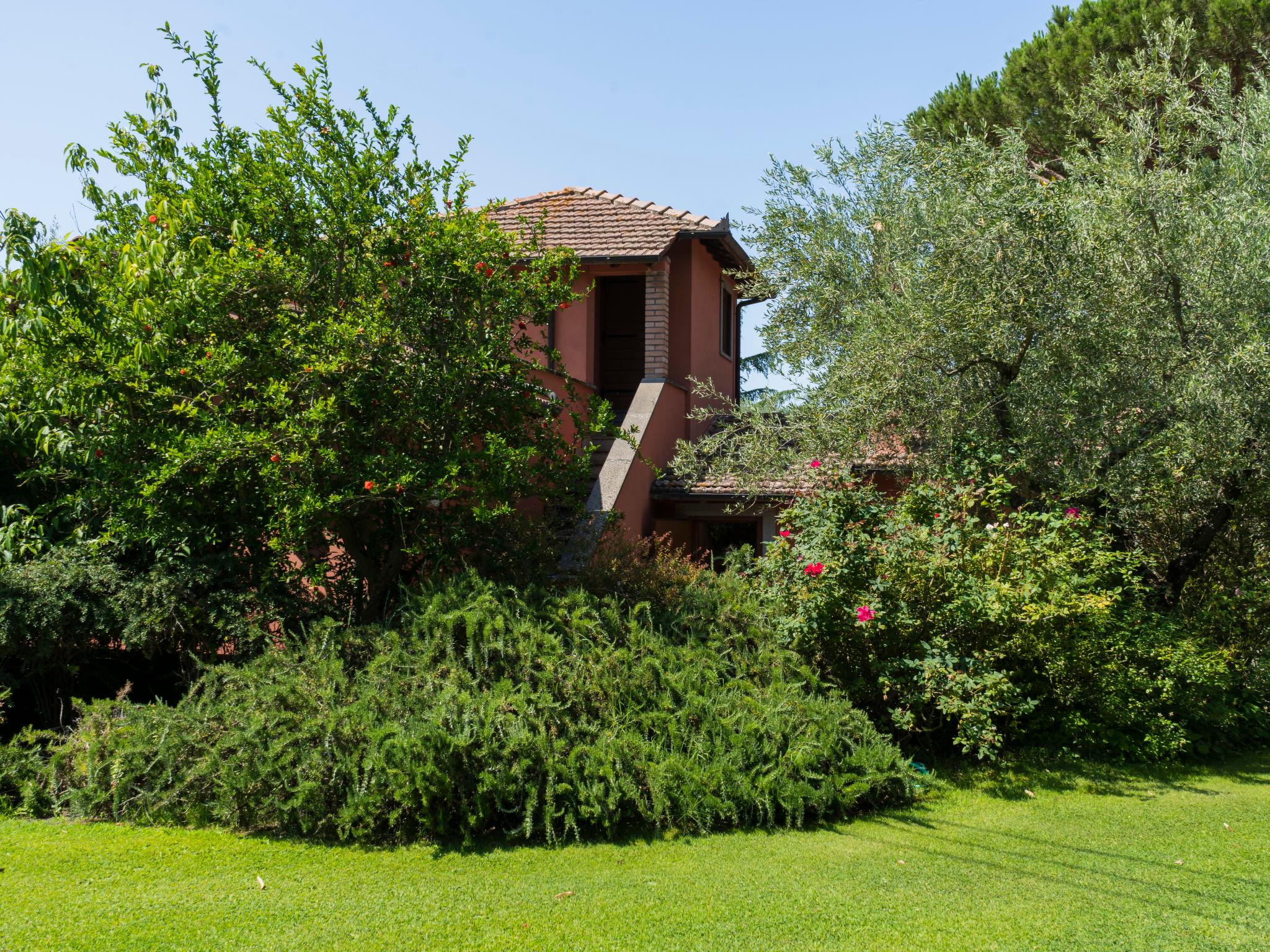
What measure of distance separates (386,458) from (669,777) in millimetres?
3259

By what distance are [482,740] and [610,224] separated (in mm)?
9498

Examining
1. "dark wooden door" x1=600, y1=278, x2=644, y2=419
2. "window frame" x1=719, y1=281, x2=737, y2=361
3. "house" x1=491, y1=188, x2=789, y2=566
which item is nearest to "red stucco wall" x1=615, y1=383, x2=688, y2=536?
"house" x1=491, y1=188, x2=789, y2=566

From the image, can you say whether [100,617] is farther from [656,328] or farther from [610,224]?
[610,224]

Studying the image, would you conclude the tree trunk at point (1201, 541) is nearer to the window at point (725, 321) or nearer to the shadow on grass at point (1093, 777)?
the shadow on grass at point (1093, 777)

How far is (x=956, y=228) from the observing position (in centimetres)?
831

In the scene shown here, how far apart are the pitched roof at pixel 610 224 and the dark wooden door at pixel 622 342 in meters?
2.19

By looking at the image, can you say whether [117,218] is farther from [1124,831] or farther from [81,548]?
[1124,831]

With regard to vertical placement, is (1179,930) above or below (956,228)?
below

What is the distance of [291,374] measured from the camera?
24.8 feet

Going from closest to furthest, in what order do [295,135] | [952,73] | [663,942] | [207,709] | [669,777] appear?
[663,942] < [669,777] < [207,709] < [295,135] < [952,73]

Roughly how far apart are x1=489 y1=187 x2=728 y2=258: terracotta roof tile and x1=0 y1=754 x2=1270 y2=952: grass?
8.73 m

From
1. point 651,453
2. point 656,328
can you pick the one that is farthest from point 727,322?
point 651,453

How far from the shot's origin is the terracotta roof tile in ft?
43.3

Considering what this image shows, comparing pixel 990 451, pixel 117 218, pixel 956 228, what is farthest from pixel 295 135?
pixel 990 451
